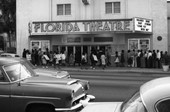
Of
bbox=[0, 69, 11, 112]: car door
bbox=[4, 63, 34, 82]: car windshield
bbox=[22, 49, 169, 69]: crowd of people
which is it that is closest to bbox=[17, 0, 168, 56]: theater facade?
bbox=[22, 49, 169, 69]: crowd of people

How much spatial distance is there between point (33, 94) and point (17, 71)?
83 centimetres

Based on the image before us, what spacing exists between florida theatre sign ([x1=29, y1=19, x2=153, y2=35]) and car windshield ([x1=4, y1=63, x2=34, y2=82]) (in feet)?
65.4

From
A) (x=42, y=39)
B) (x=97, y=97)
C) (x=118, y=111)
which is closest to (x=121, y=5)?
(x=42, y=39)

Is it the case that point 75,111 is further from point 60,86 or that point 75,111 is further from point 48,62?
point 48,62

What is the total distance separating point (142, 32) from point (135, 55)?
214 cm

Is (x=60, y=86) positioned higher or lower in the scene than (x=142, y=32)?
lower

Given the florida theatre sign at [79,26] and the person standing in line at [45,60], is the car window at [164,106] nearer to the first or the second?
the florida theatre sign at [79,26]

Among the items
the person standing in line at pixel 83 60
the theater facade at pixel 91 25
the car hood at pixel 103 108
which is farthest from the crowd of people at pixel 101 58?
the car hood at pixel 103 108

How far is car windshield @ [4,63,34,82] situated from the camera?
6.31 metres

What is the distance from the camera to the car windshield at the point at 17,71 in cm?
631

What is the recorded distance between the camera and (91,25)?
27031 millimetres

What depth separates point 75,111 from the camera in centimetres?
605

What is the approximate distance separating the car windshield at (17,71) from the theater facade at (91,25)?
19796 millimetres

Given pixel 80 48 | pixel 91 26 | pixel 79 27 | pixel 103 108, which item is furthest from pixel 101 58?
pixel 103 108
